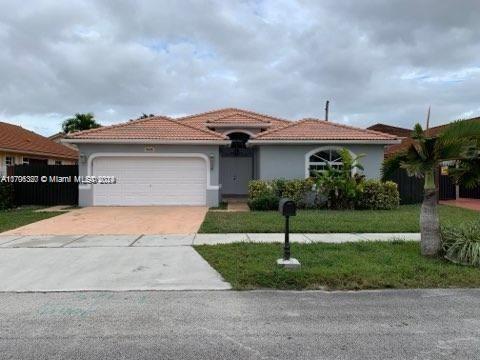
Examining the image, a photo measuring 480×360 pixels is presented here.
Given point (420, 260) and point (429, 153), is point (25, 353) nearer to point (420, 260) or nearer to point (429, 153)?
point (420, 260)

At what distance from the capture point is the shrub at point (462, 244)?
765cm

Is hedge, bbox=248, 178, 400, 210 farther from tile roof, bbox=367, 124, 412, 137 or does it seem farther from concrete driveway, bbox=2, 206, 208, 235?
tile roof, bbox=367, 124, 412, 137

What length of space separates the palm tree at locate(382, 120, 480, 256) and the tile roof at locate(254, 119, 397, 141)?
10.4 meters

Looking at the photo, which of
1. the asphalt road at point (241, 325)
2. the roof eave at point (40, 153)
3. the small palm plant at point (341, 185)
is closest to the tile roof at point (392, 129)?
the small palm plant at point (341, 185)

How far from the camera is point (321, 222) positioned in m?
12.7

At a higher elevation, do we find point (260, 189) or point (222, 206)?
point (260, 189)

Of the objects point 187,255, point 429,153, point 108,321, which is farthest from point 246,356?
point 429,153

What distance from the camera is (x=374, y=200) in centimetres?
1730

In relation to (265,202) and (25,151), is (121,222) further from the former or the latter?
(25,151)

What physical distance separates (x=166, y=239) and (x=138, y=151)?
910cm

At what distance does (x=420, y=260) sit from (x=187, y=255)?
4.42m

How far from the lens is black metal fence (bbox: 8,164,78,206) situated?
19.6 m

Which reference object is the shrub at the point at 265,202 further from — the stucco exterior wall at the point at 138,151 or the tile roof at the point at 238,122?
the tile roof at the point at 238,122

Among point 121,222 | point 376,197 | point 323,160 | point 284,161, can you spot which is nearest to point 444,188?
point 376,197
